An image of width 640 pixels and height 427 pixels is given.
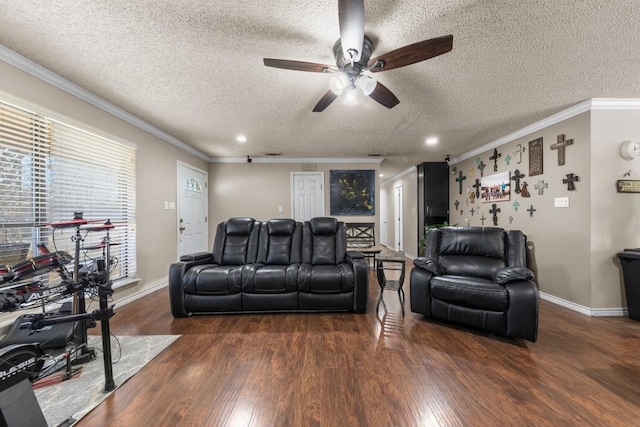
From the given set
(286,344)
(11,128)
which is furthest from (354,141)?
(11,128)

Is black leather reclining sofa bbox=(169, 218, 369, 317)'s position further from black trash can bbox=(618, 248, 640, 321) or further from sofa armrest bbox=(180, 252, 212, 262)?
black trash can bbox=(618, 248, 640, 321)

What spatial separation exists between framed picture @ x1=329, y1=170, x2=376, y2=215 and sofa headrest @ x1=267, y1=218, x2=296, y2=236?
2.42 metres

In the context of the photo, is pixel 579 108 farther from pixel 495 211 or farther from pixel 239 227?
pixel 239 227

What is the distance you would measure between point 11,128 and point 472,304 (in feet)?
14.0

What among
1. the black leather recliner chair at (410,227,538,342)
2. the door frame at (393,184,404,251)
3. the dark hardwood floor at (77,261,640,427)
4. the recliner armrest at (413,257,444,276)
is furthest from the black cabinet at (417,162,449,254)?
the dark hardwood floor at (77,261,640,427)

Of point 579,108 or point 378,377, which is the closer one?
point 378,377

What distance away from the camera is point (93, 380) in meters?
1.68

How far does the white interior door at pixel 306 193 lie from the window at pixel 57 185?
119 inches

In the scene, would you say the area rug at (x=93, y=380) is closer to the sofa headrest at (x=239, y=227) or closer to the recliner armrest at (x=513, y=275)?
the sofa headrest at (x=239, y=227)

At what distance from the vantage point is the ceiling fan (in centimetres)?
132

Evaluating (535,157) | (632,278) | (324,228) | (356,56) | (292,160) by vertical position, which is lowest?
(632,278)

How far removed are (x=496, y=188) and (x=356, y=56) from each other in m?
3.86

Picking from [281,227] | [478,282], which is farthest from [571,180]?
[281,227]

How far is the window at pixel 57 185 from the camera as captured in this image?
2.04 metres
